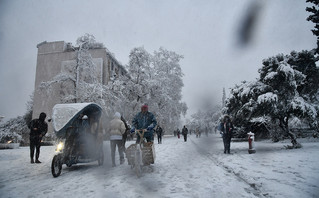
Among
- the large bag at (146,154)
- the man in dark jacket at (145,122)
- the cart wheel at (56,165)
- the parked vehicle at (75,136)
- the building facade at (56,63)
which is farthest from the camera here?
the building facade at (56,63)

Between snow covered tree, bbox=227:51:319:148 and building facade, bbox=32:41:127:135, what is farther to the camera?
building facade, bbox=32:41:127:135

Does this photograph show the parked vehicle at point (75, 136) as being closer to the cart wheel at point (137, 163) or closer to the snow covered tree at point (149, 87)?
the cart wheel at point (137, 163)

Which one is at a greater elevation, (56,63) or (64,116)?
(56,63)

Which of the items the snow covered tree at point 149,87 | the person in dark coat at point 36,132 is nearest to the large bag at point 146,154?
the person in dark coat at point 36,132

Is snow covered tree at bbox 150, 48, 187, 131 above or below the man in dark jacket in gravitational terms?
above

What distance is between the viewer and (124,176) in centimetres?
552

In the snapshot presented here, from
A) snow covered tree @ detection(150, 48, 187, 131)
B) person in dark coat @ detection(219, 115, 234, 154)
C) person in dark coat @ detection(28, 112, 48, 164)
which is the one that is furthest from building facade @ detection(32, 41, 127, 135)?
person in dark coat @ detection(219, 115, 234, 154)

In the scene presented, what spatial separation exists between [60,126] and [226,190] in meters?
4.87

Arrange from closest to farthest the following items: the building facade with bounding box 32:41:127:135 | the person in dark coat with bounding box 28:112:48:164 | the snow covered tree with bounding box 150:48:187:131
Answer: the person in dark coat with bounding box 28:112:48:164 < the building facade with bounding box 32:41:127:135 < the snow covered tree with bounding box 150:48:187:131

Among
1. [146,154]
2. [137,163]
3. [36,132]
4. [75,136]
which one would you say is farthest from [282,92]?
[36,132]

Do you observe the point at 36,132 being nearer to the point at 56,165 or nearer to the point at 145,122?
the point at 56,165

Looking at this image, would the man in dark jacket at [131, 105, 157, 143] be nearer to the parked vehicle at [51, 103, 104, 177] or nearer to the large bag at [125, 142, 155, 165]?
the large bag at [125, 142, 155, 165]

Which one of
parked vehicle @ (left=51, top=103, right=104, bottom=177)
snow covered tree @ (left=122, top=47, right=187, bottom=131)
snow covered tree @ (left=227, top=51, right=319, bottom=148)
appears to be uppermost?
snow covered tree @ (left=122, top=47, right=187, bottom=131)

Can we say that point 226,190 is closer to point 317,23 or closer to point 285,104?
point 285,104
